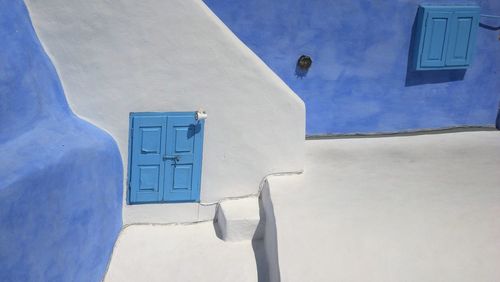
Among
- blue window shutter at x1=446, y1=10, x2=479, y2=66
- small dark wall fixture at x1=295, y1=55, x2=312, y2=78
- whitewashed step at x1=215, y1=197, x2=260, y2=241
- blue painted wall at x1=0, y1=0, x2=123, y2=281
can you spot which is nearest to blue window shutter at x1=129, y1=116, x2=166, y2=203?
blue painted wall at x1=0, y1=0, x2=123, y2=281

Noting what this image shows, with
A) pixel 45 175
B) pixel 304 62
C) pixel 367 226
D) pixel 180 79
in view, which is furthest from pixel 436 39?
pixel 45 175

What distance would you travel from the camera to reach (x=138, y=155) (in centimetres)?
1070

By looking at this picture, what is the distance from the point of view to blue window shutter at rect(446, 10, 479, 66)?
11719 millimetres

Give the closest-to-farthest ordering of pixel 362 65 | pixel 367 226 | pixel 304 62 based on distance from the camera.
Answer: pixel 367 226, pixel 304 62, pixel 362 65

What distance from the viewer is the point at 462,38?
38.8 feet

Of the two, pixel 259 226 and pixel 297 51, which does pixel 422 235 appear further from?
pixel 297 51

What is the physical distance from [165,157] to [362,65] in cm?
332

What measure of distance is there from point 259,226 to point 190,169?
4.11ft

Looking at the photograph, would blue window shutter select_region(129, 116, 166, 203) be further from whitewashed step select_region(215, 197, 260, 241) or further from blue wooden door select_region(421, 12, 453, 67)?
blue wooden door select_region(421, 12, 453, 67)

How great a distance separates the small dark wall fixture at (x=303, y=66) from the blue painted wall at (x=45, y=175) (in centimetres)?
295

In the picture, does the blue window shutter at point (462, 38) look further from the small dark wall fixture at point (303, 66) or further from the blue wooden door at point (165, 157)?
the blue wooden door at point (165, 157)

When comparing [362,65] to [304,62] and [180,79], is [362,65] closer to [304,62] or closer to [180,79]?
[304,62]

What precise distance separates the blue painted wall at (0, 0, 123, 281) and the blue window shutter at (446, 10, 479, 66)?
5.26 metres

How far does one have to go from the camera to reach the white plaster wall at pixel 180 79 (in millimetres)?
10094
